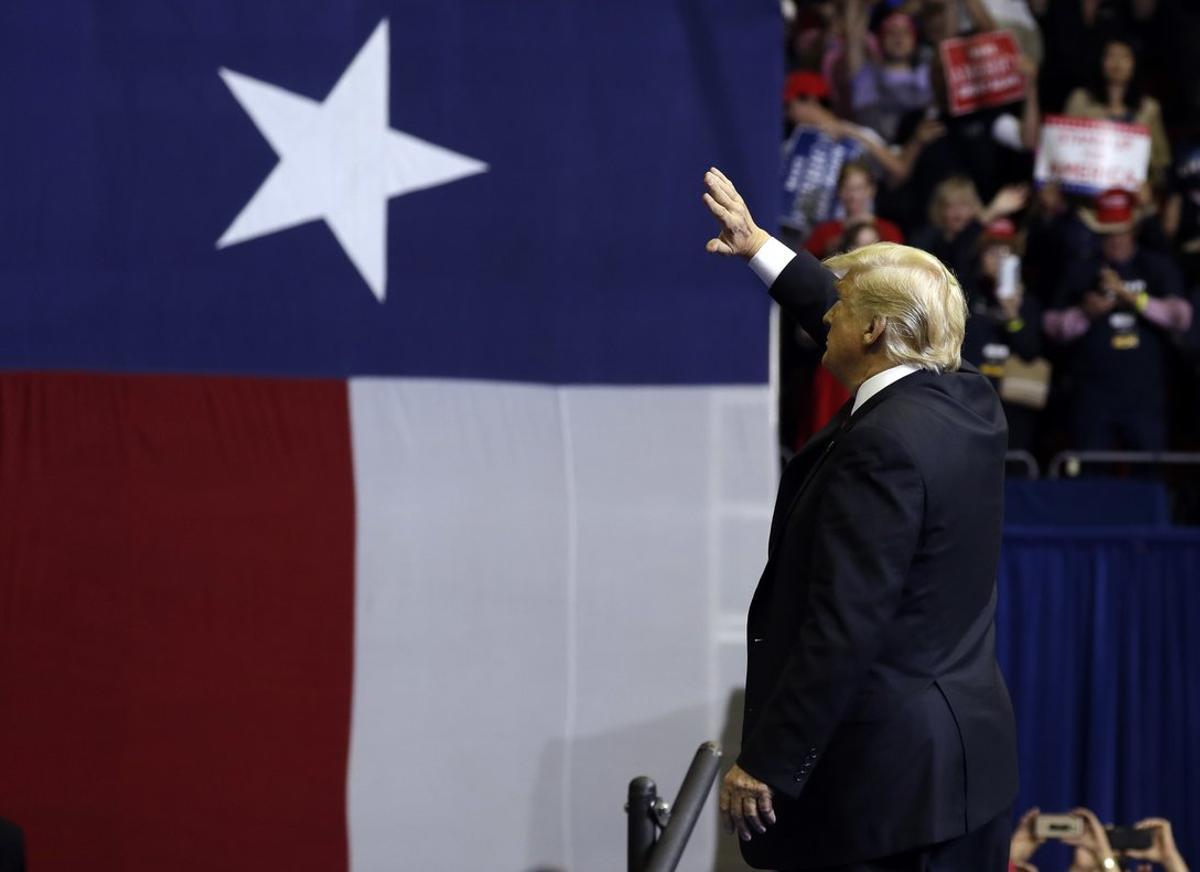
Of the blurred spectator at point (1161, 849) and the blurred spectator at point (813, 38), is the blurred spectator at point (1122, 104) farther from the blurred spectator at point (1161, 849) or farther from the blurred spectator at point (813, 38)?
the blurred spectator at point (1161, 849)

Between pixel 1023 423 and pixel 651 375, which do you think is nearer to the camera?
pixel 651 375

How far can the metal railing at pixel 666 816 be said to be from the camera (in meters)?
2.81

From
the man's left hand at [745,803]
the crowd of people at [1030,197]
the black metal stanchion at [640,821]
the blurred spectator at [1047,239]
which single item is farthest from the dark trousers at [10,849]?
the blurred spectator at [1047,239]

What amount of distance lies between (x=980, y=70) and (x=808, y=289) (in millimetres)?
4960

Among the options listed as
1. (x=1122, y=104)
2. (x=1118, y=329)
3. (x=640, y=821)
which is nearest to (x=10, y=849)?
(x=640, y=821)

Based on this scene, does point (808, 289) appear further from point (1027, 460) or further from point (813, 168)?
point (813, 168)

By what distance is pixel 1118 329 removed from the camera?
23.0ft

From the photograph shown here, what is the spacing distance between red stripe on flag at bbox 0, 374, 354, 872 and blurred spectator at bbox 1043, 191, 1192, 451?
357cm

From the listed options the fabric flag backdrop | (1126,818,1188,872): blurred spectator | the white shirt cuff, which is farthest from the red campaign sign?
the white shirt cuff

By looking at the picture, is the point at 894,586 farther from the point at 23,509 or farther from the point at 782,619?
the point at 23,509

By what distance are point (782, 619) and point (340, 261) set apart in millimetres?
2471

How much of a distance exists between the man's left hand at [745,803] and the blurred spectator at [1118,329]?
4.73m

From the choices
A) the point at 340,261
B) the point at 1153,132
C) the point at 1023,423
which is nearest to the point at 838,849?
the point at 340,261

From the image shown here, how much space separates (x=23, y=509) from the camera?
458 cm
